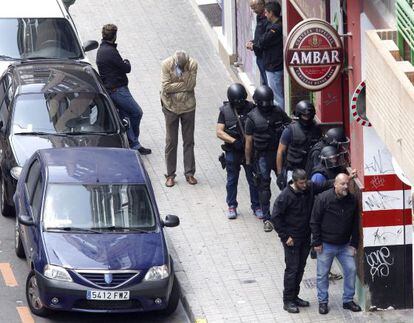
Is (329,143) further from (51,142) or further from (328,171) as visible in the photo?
(51,142)

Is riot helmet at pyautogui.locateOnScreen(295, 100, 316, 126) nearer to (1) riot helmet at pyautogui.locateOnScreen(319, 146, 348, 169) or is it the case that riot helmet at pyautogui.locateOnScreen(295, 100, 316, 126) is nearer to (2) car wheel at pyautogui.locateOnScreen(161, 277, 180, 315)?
(1) riot helmet at pyautogui.locateOnScreen(319, 146, 348, 169)

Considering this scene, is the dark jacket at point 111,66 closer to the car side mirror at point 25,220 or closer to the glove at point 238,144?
the glove at point 238,144

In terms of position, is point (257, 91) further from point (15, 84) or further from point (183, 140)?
point (15, 84)

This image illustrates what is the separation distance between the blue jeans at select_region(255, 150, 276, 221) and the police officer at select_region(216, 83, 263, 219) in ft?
0.81

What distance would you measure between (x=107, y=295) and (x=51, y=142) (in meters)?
3.91

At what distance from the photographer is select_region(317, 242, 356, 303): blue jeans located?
17.2m

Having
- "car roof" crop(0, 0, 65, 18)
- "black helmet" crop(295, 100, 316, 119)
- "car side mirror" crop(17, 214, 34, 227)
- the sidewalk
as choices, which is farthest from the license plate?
"car roof" crop(0, 0, 65, 18)

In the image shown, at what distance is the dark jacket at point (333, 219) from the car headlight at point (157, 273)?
1.71 m

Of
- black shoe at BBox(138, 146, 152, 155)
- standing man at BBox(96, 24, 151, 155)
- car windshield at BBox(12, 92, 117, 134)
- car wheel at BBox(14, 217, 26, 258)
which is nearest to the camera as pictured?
car wheel at BBox(14, 217, 26, 258)

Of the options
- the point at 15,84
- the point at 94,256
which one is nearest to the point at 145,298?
the point at 94,256

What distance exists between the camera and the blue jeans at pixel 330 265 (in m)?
17.2

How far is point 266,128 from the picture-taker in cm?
1917

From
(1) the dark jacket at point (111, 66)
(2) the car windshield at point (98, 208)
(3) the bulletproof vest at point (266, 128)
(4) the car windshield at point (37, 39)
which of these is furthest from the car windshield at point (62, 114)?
(4) the car windshield at point (37, 39)

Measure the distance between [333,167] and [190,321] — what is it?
246 centimetres
